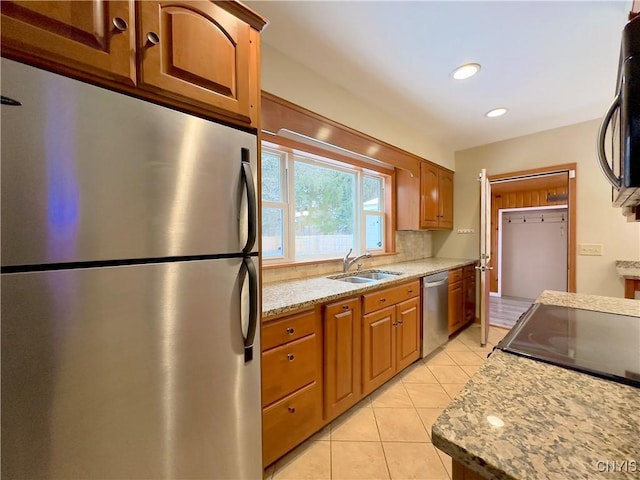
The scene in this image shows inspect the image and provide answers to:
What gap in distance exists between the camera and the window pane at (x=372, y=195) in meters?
3.08

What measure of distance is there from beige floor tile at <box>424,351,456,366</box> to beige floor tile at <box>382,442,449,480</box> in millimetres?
1131

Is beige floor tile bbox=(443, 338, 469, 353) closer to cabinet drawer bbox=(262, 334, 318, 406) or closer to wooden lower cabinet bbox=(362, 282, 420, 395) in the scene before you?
wooden lower cabinet bbox=(362, 282, 420, 395)

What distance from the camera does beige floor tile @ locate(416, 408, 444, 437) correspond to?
177cm

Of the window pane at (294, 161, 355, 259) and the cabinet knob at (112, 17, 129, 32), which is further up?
the cabinet knob at (112, 17, 129, 32)

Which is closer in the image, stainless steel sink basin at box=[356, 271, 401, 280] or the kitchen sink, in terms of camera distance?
the kitchen sink

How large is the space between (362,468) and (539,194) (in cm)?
579

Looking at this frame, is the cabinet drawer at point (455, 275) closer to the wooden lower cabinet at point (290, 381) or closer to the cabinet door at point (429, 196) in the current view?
the cabinet door at point (429, 196)

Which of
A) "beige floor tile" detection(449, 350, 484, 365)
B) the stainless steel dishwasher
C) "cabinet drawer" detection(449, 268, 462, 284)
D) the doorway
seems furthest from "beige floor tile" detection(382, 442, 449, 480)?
the doorway

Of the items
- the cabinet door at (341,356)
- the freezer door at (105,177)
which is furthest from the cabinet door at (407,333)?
the freezer door at (105,177)

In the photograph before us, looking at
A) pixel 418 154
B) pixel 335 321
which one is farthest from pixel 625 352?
pixel 418 154

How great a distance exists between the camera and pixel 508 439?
1.52 ft

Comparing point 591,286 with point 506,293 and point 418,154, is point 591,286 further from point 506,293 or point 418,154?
point 506,293

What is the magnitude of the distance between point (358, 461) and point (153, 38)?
2187mm

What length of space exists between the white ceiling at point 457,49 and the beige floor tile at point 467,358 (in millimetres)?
2549
